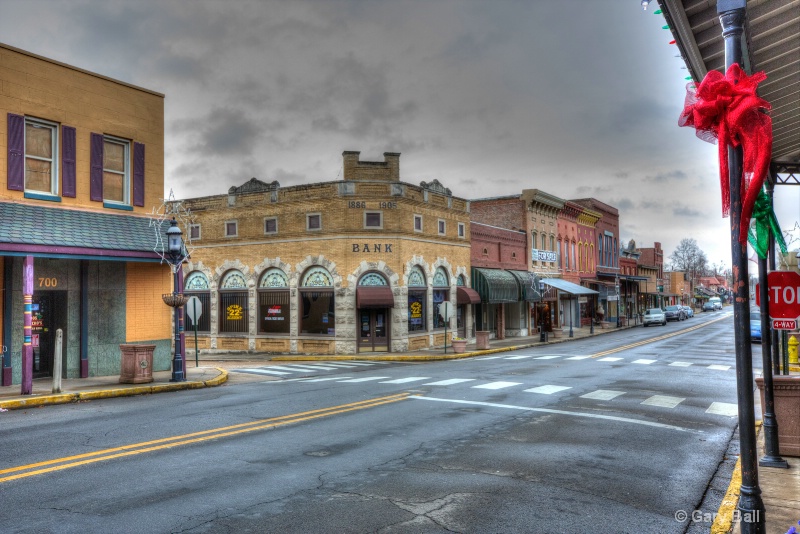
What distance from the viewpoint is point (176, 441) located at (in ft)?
29.7

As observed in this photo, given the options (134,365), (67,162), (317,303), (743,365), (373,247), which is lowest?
(134,365)

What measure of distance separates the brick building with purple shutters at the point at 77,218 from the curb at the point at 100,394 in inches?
34.8

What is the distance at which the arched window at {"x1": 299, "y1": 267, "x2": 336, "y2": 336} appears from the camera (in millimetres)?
29766

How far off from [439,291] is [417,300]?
2.01 metres

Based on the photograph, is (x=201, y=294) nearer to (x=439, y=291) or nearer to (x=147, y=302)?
(x=439, y=291)

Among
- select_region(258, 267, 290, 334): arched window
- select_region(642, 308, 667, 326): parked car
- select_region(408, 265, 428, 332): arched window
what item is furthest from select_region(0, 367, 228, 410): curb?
select_region(642, 308, 667, 326): parked car

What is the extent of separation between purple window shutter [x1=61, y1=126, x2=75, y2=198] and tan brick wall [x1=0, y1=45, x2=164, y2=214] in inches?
7.7

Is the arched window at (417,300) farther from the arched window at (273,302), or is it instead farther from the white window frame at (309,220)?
the arched window at (273,302)

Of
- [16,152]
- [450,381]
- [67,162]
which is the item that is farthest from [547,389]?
[16,152]

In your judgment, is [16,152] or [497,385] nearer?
[16,152]

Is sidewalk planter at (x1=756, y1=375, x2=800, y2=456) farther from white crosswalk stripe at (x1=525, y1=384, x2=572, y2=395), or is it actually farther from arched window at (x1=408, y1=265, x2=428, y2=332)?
arched window at (x1=408, y1=265, x2=428, y2=332)

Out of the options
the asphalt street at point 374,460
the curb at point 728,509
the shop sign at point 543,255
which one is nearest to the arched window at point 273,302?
the asphalt street at point 374,460

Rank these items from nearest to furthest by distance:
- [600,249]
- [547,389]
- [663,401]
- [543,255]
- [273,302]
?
[663,401], [547,389], [273,302], [543,255], [600,249]

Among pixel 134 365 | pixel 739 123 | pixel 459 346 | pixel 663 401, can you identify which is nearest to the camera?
pixel 739 123
